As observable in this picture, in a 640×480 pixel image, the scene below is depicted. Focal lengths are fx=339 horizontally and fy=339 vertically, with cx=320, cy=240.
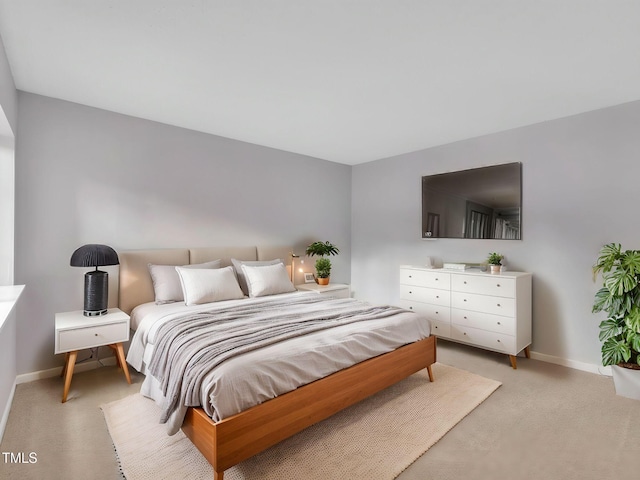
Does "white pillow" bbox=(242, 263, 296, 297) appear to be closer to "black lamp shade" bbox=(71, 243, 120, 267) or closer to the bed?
the bed

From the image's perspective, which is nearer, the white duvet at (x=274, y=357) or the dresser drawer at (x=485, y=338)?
the white duvet at (x=274, y=357)

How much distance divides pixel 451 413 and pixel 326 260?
2707 millimetres

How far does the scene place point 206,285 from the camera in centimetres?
334

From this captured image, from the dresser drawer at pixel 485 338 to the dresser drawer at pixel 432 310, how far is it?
0.14 metres

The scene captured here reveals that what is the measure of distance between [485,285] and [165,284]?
10.8 ft

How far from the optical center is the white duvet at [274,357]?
5.93ft

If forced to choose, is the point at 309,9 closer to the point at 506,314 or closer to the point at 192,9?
the point at 192,9

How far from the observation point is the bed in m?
1.78

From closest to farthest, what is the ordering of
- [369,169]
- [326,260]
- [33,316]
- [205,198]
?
1. [33,316]
2. [205,198]
3. [326,260]
4. [369,169]

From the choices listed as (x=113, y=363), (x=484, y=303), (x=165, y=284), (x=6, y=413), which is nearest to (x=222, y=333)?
(x=165, y=284)

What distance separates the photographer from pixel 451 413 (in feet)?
8.30

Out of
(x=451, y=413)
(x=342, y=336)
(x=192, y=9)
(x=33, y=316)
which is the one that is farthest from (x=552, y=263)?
(x=33, y=316)

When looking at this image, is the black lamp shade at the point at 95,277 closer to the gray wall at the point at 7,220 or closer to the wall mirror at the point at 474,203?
the gray wall at the point at 7,220

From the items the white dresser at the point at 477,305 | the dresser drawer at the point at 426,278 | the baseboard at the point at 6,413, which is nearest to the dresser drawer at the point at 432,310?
the white dresser at the point at 477,305
